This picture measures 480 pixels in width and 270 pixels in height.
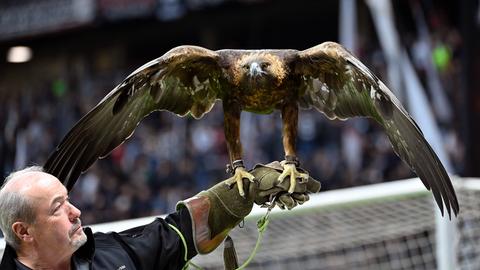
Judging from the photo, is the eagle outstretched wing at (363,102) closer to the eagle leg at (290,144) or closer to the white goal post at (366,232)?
the eagle leg at (290,144)

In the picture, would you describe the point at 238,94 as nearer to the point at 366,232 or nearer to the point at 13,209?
the point at 13,209

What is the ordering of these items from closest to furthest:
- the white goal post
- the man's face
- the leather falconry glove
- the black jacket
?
the man's face, the black jacket, the leather falconry glove, the white goal post

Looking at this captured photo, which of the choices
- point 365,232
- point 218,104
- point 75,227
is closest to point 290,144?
point 75,227

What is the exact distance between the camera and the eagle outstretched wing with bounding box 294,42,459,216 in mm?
3002

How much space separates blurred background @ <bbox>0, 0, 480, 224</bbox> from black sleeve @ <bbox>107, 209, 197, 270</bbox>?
11.5 feet

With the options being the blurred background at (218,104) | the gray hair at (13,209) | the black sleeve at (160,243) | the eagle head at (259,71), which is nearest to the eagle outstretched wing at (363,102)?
the eagle head at (259,71)

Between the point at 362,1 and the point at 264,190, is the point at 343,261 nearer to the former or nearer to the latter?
the point at 264,190

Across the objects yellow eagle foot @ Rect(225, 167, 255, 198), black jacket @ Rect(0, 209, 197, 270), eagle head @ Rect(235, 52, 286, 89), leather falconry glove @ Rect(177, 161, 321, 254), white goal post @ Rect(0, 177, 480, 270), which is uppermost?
eagle head @ Rect(235, 52, 286, 89)

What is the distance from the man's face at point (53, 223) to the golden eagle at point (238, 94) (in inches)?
22.5

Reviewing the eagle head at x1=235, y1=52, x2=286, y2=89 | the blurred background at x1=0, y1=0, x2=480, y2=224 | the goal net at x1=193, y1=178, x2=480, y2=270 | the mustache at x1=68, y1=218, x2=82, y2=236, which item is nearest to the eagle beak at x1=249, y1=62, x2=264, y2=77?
the eagle head at x1=235, y1=52, x2=286, y2=89

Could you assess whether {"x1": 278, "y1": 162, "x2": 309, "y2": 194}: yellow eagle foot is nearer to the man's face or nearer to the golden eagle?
the golden eagle

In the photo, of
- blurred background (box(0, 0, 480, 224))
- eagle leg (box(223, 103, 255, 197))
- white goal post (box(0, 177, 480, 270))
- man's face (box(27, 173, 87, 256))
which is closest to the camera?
man's face (box(27, 173, 87, 256))

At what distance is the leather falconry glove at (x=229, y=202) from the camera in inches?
120

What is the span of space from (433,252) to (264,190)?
2650 mm
